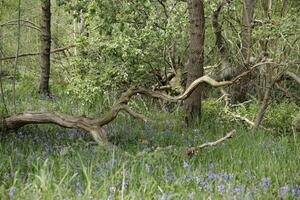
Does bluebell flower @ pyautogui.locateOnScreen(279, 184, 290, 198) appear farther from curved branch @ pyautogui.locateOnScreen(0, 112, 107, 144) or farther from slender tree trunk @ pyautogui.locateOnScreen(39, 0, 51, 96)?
slender tree trunk @ pyautogui.locateOnScreen(39, 0, 51, 96)

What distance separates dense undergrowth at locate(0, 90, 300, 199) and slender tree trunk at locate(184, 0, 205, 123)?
26.9 inches

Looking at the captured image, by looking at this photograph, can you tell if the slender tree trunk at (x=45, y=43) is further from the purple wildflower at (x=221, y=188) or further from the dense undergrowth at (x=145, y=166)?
the purple wildflower at (x=221, y=188)

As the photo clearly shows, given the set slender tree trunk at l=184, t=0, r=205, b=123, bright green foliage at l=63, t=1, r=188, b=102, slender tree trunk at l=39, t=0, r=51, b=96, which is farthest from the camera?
slender tree trunk at l=39, t=0, r=51, b=96

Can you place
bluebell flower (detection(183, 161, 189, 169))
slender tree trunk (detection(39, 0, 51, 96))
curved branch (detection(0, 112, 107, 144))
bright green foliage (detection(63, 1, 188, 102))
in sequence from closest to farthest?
bluebell flower (detection(183, 161, 189, 169)), curved branch (detection(0, 112, 107, 144)), bright green foliage (detection(63, 1, 188, 102)), slender tree trunk (detection(39, 0, 51, 96))

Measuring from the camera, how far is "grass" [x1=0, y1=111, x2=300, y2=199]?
3.69 meters

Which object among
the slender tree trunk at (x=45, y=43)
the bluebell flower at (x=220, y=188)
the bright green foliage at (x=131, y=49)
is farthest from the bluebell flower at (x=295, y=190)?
the slender tree trunk at (x=45, y=43)

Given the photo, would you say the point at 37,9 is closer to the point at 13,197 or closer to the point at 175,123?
the point at 175,123

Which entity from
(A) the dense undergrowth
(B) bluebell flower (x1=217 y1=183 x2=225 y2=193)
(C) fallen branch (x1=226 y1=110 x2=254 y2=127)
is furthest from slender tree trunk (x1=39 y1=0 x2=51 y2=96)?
(B) bluebell flower (x1=217 y1=183 x2=225 y2=193)

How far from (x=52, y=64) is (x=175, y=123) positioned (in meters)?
10.6

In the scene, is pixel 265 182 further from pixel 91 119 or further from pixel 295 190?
pixel 91 119

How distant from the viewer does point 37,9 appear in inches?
868

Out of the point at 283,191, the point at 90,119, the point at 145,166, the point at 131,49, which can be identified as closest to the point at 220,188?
the point at 283,191

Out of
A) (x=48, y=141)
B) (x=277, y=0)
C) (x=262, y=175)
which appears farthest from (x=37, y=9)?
(x=262, y=175)

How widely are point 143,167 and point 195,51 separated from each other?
3.97 meters
